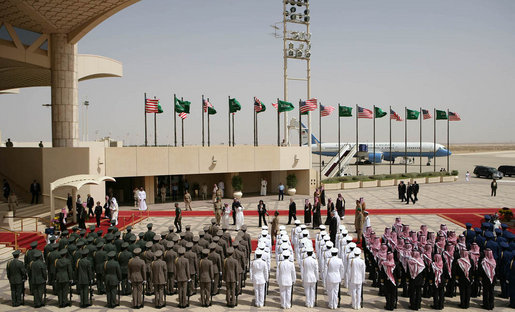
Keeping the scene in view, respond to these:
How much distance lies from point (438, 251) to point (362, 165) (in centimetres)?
6245

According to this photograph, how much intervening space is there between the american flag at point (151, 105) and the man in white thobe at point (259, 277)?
21676 mm

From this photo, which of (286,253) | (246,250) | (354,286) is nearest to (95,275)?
(246,250)

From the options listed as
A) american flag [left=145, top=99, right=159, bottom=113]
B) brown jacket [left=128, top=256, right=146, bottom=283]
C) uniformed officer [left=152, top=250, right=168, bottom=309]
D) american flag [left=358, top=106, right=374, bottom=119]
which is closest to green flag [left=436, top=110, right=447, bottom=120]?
american flag [left=358, top=106, right=374, bottom=119]

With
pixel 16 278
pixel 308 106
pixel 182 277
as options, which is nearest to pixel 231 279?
pixel 182 277

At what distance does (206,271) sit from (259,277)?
55.6 inches

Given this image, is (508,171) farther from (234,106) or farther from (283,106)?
(234,106)

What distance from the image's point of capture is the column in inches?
1099

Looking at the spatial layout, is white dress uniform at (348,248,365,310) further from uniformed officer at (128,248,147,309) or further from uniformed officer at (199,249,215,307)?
uniformed officer at (128,248,147,309)

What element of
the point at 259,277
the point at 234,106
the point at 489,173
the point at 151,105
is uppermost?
the point at 234,106

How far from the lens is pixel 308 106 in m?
34.6

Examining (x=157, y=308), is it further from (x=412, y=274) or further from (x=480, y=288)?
(x=480, y=288)

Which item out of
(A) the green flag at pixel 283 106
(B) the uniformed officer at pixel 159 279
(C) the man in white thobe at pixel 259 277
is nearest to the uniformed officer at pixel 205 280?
(B) the uniformed officer at pixel 159 279

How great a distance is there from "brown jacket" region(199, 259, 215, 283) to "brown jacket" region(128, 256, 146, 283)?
59.5 inches

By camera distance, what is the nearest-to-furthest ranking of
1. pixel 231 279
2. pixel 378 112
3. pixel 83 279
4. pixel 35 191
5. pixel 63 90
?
pixel 231 279 < pixel 83 279 < pixel 35 191 < pixel 63 90 < pixel 378 112
